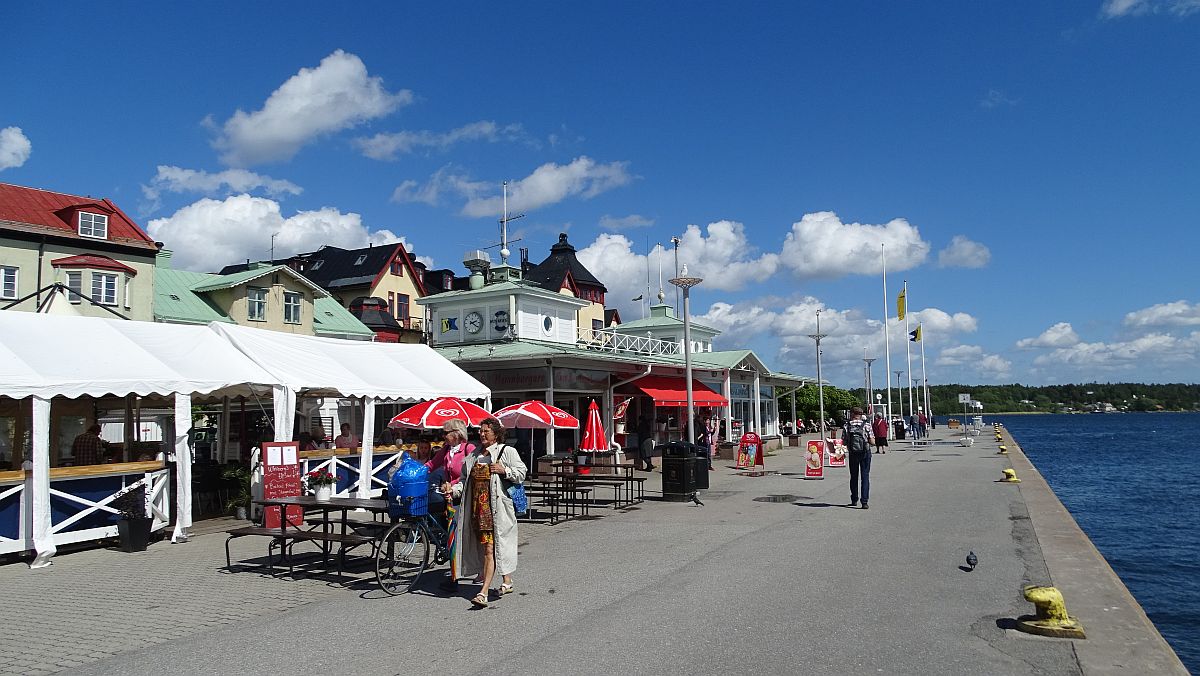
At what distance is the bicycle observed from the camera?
8781mm

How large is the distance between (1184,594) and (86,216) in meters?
34.2

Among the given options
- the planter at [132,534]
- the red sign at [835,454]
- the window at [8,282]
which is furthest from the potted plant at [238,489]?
the window at [8,282]

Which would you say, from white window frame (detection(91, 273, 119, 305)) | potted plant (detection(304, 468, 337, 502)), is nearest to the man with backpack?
potted plant (detection(304, 468, 337, 502))

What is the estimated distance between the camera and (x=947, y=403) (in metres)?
157

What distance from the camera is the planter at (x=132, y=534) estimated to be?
38.5 feet

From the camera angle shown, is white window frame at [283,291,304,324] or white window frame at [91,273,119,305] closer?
white window frame at [91,273,119,305]

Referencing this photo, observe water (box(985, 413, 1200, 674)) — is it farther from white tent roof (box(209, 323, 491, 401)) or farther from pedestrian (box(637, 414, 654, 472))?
white tent roof (box(209, 323, 491, 401))

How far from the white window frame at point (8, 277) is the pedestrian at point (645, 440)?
70.3ft

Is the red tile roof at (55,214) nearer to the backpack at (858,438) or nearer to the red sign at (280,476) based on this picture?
the red sign at (280,476)

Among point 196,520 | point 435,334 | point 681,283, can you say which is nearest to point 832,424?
point 435,334

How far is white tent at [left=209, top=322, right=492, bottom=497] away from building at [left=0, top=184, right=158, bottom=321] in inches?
559

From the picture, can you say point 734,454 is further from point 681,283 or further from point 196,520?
point 196,520

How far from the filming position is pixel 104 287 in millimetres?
29500

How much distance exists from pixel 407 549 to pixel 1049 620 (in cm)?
620
